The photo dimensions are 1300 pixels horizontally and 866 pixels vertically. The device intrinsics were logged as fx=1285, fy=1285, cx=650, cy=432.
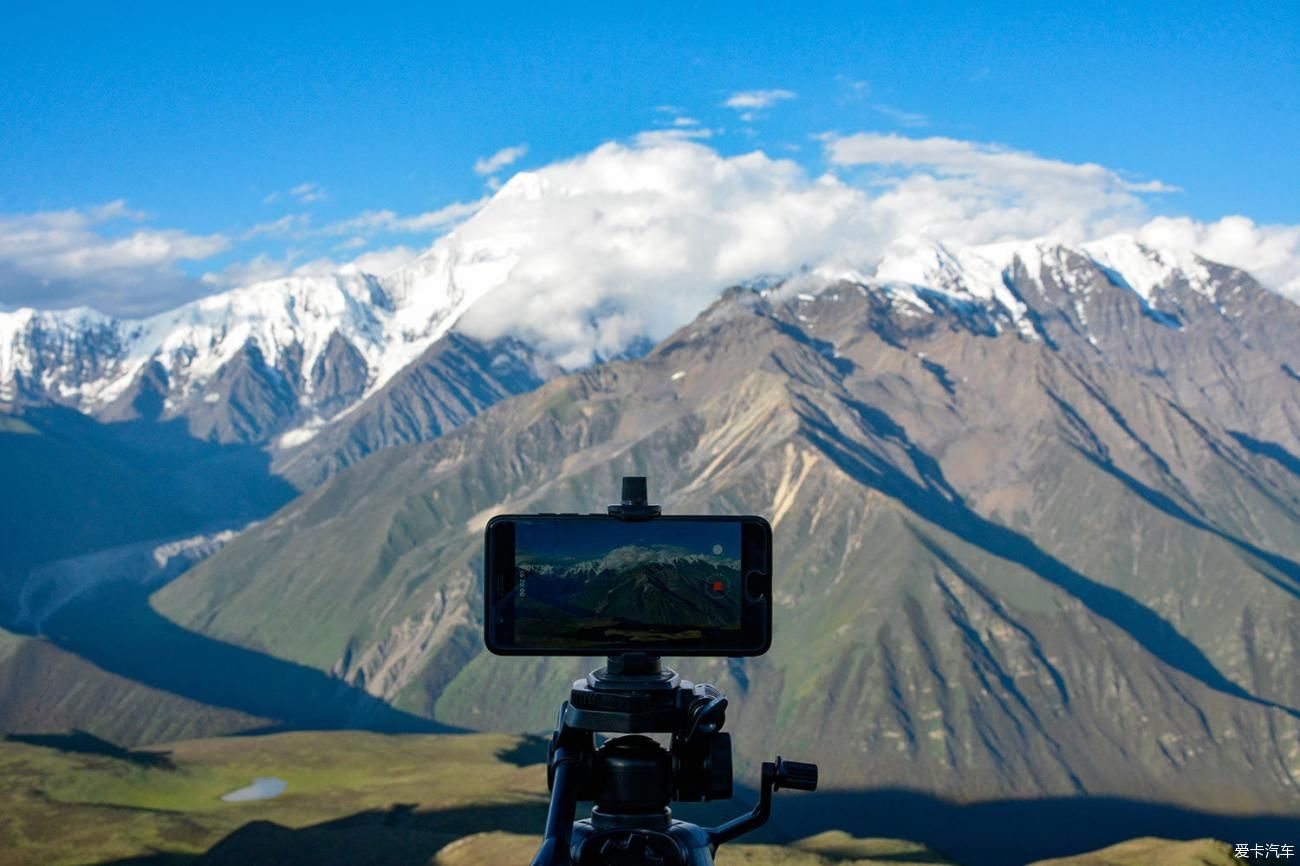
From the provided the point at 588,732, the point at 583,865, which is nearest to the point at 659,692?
the point at 588,732

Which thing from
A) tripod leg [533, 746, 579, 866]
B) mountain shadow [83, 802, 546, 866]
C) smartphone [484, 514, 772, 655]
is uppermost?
smartphone [484, 514, 772, 655]

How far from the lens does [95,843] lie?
180m

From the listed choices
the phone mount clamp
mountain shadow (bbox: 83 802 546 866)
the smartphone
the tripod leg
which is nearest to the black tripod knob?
the phone mount clamp

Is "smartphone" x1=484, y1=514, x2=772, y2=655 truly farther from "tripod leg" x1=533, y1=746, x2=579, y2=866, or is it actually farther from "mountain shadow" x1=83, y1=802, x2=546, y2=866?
"mountain shadow" x1=83, y1=802, x2=546, y2=866

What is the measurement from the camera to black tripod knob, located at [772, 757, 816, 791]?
9500 mm

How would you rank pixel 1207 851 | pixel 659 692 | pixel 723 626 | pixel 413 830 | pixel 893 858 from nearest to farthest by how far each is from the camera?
pixel 659 692 → pixel 723 626 → pixel 1207 851 → pixel 893 858 → pixel 413 830

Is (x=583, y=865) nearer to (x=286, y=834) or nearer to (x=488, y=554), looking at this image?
(x=488, y=554)

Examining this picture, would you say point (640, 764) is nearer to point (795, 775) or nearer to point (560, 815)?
point (560, 815)

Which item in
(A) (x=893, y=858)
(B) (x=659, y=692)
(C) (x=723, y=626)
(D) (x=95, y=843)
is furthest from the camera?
(D) (x=95, y=843)

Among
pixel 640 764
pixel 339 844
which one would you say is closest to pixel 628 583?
pixel 640 764

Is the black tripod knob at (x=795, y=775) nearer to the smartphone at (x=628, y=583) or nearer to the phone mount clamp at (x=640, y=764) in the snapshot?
the phone mount clamp at (x=640, y=764)

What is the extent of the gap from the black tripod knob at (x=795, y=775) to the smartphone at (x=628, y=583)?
0.95 m

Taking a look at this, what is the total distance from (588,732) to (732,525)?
6.44 feet

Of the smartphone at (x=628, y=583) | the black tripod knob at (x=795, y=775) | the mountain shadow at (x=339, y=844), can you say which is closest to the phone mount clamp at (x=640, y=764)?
the black tripod knob at (x=795, y=775)
